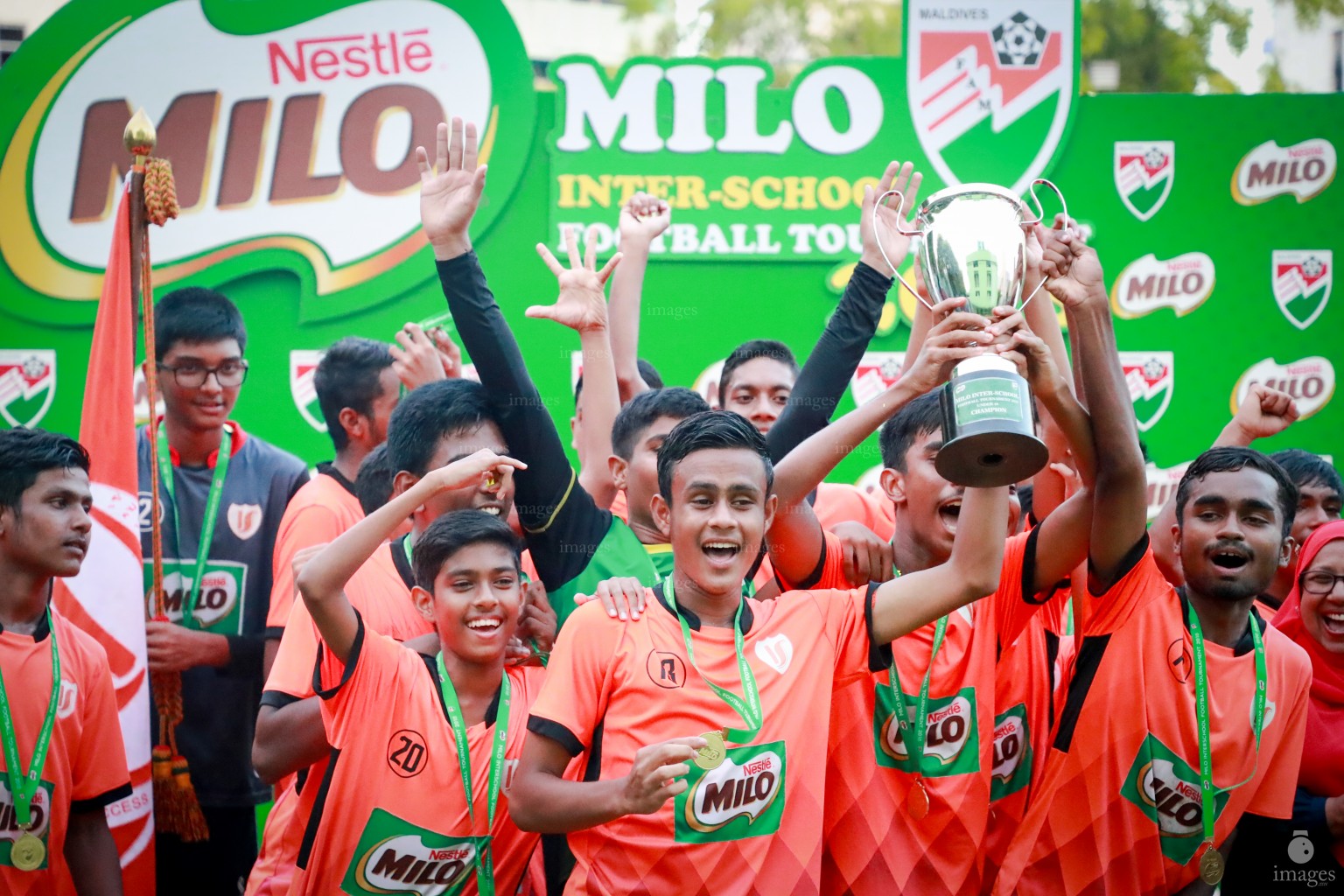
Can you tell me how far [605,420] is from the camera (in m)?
3.89

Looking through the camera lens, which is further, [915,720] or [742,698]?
[915,720]

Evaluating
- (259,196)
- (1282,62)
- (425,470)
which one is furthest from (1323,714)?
(1282,62)

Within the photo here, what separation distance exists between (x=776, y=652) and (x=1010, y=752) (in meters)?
0.82

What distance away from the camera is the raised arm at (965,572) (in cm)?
286

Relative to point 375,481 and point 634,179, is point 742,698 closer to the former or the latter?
point 375,481

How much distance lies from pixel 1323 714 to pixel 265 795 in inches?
142

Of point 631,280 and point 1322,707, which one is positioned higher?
point 631,280

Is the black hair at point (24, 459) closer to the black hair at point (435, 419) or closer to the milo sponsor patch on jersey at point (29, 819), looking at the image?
the milo sponsor patch on jersey at point (29, 819)

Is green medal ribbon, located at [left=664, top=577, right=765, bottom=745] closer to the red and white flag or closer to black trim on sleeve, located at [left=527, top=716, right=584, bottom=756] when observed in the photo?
black trim on sleeve, located at [left=527, top=716, right=584, bottom=756]

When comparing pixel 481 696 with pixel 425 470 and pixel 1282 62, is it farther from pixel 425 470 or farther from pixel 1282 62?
pixel 1282 62

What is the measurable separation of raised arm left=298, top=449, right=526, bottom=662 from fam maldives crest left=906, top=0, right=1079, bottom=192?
4567mm

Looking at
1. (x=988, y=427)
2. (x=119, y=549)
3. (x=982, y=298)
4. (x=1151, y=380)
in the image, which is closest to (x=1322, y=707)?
(x=982, y=298)

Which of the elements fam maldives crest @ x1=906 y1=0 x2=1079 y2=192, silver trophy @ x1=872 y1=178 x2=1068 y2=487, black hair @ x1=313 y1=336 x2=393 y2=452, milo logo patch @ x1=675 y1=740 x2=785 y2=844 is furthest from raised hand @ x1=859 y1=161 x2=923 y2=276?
fam maldives crest @ x1=906 y1=0 x2=1079 y2=192

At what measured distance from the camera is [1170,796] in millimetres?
3277
